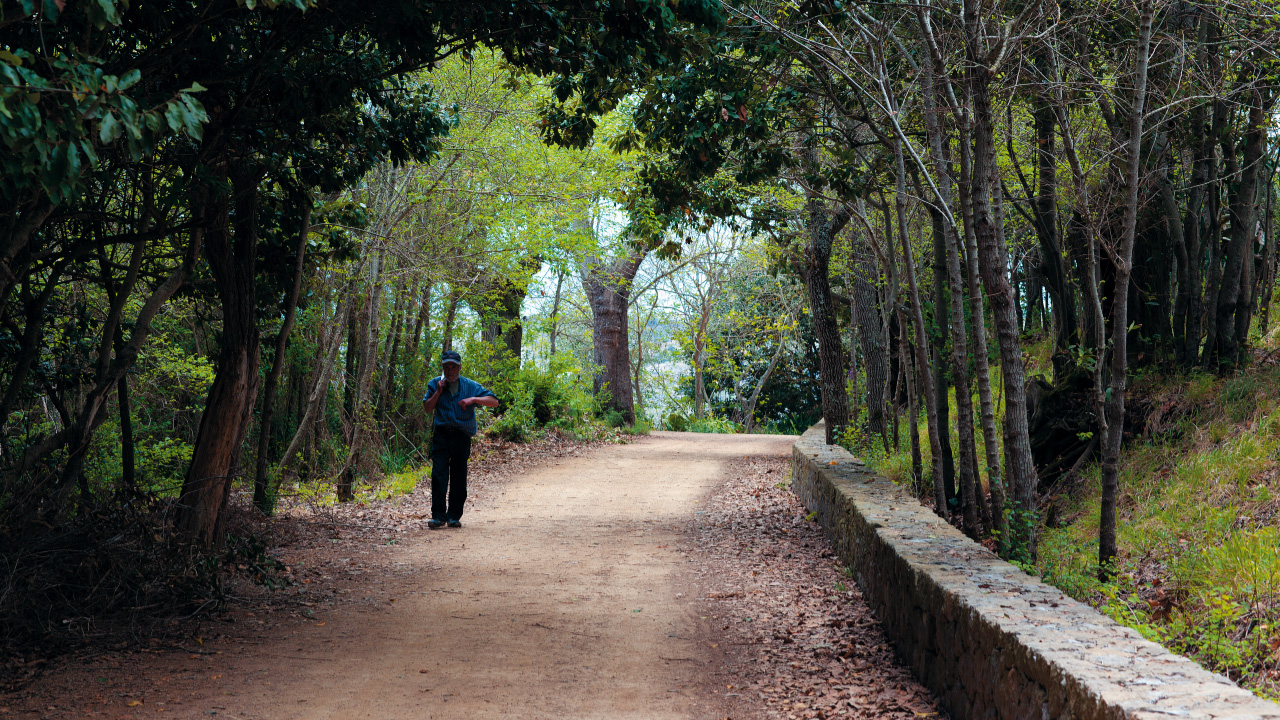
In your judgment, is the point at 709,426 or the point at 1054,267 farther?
the point at 709,426

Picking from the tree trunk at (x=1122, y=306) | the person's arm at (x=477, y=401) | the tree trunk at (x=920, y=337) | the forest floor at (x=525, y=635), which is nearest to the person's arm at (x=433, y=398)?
the person's arm at (x=477, y=401)

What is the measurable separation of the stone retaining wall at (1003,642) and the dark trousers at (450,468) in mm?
4321

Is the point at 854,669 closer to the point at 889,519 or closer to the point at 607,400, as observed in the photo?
the point at 889,519

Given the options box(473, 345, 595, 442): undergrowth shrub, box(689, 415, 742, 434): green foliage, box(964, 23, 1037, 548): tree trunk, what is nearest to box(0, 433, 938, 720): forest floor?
box(964, 23, 1037, 548): tree trunk

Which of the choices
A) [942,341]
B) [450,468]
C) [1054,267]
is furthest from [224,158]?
[1054,267]

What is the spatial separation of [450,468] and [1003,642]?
715 centimetres

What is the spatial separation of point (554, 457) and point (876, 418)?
606 cm

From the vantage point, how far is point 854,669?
17.7 ft

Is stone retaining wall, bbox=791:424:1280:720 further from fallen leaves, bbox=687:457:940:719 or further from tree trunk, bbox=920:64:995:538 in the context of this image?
tree trunk, bbox=920:64:995:538

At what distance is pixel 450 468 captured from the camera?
9.94 meters

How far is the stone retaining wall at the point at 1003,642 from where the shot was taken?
2906 millimetres

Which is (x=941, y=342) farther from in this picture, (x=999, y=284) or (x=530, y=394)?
(x=530, y=394)

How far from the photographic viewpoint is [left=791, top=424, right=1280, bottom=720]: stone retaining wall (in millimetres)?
2906

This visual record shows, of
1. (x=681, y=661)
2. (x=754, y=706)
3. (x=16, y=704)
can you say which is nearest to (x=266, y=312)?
(x=16, y=704)
